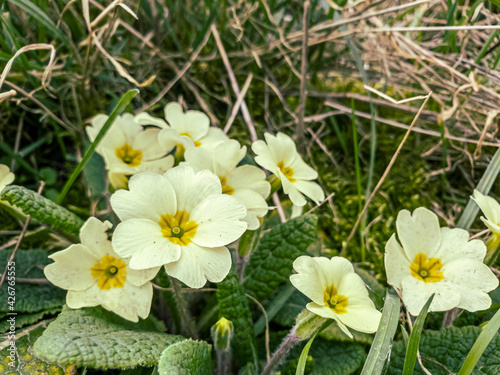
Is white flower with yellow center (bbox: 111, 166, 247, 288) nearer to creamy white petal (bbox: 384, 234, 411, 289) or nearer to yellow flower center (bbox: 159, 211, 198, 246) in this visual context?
yellow flower center (bbox: 159, 211, 198, 246)

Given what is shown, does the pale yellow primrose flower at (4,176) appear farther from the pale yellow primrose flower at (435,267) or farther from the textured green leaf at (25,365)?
the pale yellow primrose flower at (435,267)

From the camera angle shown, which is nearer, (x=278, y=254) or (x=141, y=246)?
(x=141, y=246)

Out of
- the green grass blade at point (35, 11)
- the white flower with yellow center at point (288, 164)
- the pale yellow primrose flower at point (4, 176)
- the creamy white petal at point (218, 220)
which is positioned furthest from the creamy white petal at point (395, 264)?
the green grass blade at point (35, 11)

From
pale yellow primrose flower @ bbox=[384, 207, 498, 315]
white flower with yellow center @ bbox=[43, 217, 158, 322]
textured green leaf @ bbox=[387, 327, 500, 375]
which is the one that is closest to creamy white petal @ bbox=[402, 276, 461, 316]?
pale yellow primrose flower @ bbox=[384, 207, 498, 315]

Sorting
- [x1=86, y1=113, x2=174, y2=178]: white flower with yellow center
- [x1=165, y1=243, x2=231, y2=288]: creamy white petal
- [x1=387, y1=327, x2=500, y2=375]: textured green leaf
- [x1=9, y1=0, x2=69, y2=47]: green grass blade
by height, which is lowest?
[x1=387, y1=327, x2=500, y2=375]: textured green leaf

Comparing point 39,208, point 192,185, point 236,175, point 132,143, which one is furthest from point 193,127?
point 39,208

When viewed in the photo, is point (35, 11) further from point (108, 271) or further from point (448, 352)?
point (448, 352)

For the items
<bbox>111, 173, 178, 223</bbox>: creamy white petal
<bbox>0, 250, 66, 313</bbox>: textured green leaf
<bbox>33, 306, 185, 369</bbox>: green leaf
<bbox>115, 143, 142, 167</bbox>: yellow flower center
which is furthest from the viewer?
<bbox>115, 143, 142, 167</bbox>: yellow flower center
